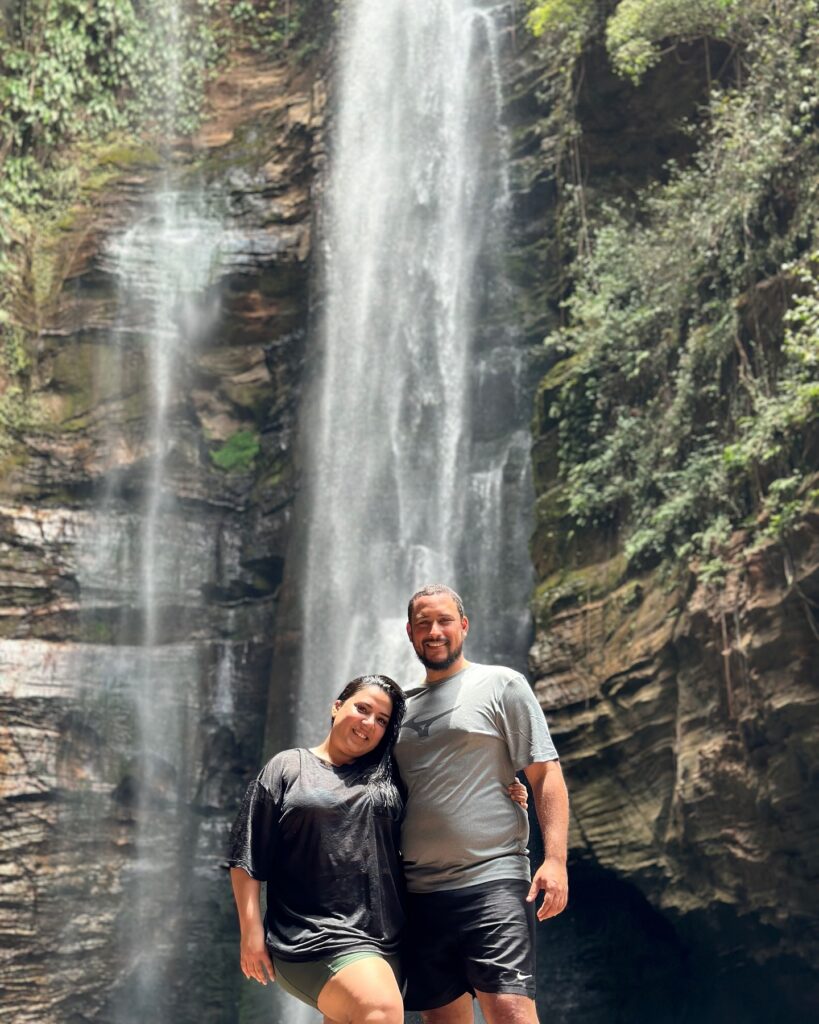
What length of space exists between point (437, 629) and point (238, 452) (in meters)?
11.5

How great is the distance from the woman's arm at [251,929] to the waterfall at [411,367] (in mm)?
8383

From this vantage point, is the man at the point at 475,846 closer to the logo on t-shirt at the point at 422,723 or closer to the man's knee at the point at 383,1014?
the logo on t-shirt at the point at 422,723

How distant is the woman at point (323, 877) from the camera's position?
3350 millimetres

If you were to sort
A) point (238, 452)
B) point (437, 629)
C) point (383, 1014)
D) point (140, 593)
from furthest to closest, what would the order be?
point (238, 452) → point (140, 593) → point (437, 629) → point (383, 1014)

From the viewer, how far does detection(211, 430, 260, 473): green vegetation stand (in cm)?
1497

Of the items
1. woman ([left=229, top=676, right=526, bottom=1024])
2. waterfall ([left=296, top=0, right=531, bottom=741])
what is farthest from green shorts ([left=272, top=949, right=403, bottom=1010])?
waterfall ([left=296, top=0, right=531, bottom=741])

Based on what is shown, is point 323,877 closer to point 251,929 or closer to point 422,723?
point 251,929

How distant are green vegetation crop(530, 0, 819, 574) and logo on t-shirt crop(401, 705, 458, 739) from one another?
204 inches

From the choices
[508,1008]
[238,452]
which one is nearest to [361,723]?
[508,1008]

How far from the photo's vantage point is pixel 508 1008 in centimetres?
343

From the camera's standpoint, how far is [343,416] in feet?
46.8

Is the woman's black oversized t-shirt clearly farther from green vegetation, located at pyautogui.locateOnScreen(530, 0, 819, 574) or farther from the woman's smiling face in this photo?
green vegetation, located at pyautogui.locateOnScreen(530, 0, 819, 574)

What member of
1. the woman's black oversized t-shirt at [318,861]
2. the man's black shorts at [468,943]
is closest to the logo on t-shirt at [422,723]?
the woman's black oversized t-shirt at [318,861]

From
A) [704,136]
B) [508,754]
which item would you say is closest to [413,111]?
[704,136]
